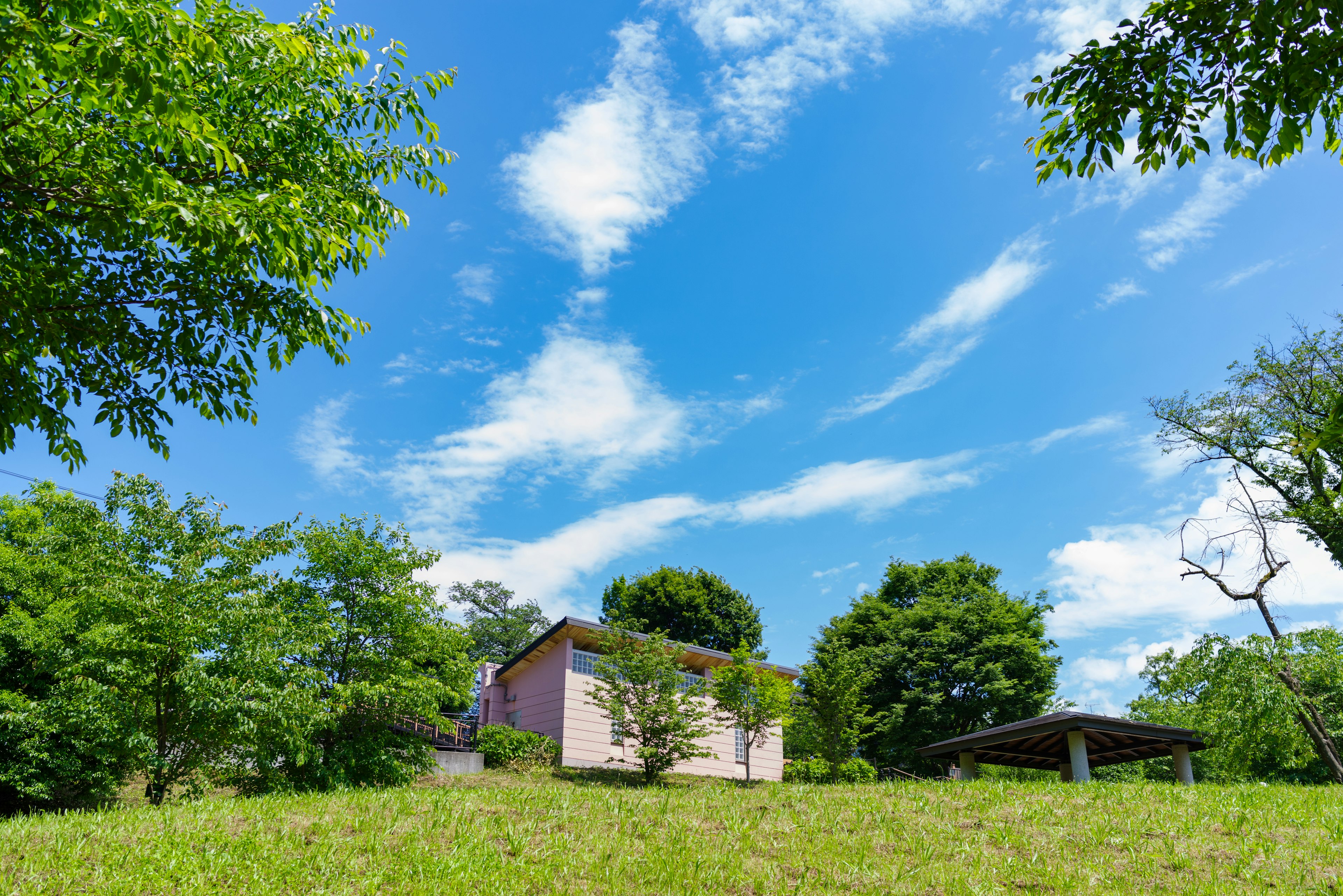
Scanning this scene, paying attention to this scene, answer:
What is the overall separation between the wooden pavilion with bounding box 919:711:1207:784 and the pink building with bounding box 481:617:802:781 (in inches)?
282

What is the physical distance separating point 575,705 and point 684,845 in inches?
686

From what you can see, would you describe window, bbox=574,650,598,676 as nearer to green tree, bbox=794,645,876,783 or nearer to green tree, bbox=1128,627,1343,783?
green tree, bbox=794,645,876,783

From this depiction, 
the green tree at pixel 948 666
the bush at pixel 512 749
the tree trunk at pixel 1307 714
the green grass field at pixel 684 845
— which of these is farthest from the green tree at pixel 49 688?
the tree trunk at pixel 1307 714

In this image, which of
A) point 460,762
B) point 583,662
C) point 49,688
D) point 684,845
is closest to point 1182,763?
point 684,845

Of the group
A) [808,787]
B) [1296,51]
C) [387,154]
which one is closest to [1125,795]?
[808,787]

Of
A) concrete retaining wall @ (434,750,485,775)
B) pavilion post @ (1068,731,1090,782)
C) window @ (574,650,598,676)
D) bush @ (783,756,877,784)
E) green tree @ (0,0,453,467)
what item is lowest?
bush @ (783,756,877,784)

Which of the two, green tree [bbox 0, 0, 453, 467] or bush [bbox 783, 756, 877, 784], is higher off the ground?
green tree [bbox 0, 0, 453, 467]

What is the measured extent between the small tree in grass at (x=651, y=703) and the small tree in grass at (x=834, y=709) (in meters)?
3.91

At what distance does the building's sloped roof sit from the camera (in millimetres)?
25375

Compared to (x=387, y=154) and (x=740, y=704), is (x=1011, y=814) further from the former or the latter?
(x=740, y=704)

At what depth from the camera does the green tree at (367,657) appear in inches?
623

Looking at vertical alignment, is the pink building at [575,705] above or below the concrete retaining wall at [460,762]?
above

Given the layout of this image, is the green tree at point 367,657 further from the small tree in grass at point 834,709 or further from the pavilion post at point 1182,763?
the pavilion post at point 1182,763

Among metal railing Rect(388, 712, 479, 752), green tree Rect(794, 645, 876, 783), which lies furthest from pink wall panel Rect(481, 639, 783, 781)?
green tree Rect(794, 645, 876, 783)
